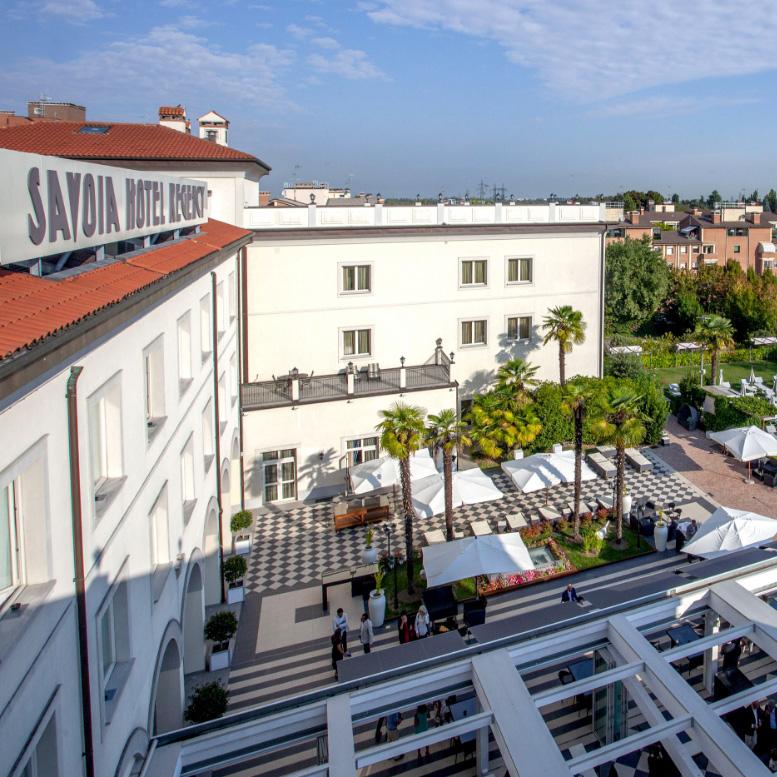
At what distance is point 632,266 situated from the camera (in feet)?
176

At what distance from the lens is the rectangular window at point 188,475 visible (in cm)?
1351

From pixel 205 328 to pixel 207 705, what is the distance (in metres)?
8.17

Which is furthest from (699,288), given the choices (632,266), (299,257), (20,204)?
(20,204)

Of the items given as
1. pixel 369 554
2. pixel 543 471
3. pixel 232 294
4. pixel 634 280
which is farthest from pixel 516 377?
pixel 634 280

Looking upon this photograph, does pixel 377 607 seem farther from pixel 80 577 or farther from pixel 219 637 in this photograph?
pixel 80 577

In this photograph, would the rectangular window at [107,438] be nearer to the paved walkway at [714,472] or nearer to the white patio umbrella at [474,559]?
the white patio umbrella at [474,559]

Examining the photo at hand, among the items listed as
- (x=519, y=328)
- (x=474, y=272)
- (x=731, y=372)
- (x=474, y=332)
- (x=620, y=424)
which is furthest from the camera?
(x=731, y=372)

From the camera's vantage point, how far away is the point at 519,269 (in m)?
30.9

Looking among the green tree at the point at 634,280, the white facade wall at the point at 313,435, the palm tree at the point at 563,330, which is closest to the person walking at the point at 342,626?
the white facade wall at the point at 313,435

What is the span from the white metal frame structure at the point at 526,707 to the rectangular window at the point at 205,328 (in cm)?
881

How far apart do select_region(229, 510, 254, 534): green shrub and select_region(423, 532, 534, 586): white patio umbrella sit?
6.44 metres

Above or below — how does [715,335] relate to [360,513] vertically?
above

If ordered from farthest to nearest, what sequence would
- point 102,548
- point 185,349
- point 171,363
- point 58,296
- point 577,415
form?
point 577,415, point 185,349, point 171,363, point 102,548, point 58,296

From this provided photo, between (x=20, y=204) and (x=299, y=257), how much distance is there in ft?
69.4
